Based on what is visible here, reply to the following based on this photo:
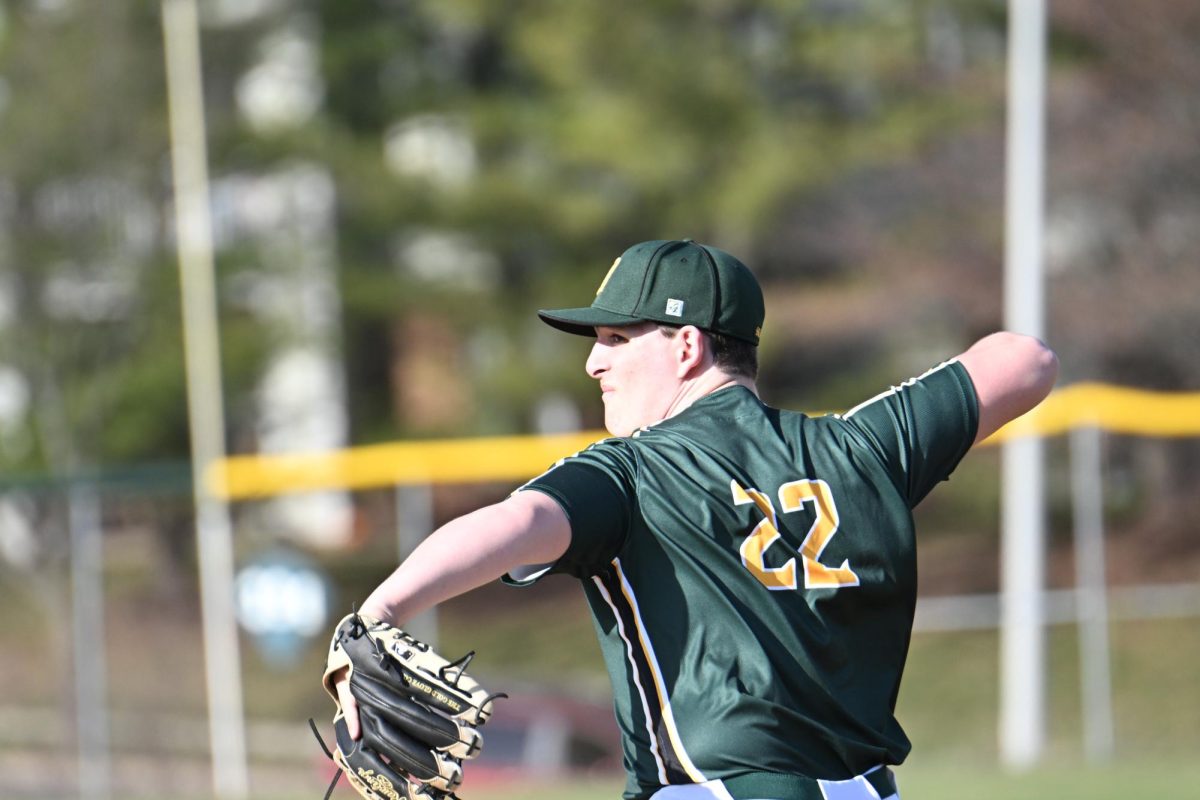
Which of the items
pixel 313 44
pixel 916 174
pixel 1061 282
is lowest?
pixel 1061 282

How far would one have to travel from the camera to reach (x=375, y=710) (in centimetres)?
249

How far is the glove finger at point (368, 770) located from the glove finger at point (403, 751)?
0.04 feet

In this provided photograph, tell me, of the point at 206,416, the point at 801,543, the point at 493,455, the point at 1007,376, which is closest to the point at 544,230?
the point at 206,416

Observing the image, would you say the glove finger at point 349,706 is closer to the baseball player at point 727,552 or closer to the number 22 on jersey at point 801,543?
the baseball player at point 727,552

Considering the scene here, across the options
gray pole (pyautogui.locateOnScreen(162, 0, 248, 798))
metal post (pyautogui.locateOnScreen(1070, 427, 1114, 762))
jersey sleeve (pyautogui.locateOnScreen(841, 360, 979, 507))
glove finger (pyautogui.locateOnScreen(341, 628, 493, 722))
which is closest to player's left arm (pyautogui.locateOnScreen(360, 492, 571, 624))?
glove finger (pyautogui.locateOnScreen(341, 628, 493, 722))

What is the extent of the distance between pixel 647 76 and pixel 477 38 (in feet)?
12.4

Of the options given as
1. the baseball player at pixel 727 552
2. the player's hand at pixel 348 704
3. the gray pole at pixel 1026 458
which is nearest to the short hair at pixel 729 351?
the baseball player at pixel 727 552

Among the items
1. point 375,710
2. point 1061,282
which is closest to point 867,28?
point 1061,282

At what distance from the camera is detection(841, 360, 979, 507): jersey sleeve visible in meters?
2.93

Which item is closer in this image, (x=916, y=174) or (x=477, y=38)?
(x=916, y=174)

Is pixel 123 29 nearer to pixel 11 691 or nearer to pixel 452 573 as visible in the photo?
pixel 11 691

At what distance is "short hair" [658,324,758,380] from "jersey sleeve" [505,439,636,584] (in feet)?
0.95

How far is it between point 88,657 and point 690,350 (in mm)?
11330

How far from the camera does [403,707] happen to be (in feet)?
8.09
